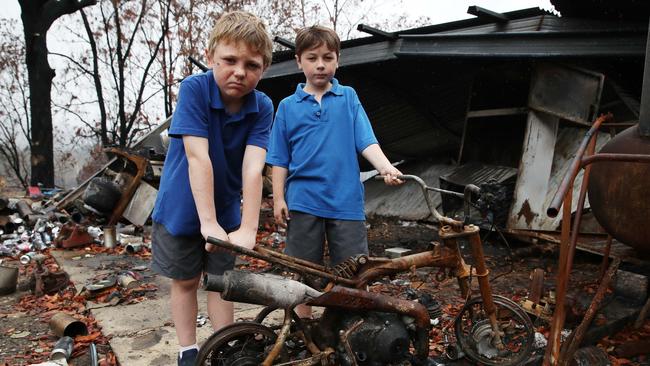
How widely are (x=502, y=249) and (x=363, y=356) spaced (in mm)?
5135

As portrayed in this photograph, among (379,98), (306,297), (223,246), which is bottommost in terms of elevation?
(306,297)

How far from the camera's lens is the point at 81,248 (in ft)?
22.4

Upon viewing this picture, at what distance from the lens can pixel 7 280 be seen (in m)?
4.93

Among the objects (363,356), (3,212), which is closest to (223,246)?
(363,356)

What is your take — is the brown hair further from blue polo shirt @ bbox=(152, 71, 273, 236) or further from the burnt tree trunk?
the burnt tree trunk

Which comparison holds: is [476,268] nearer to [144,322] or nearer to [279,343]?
[279,343]

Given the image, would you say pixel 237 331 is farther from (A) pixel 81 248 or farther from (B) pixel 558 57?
(A) pixel 81 248

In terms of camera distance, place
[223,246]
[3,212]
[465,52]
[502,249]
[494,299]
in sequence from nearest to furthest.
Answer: [223,246]
[494,299]
[465,52]
[502,249]
[3,212]

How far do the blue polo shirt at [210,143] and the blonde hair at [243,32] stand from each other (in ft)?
0.78

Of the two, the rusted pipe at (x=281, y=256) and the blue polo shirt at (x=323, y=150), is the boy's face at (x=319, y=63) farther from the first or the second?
the rusted pipe at (x=281, y=256)

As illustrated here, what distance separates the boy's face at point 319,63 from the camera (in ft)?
9.00

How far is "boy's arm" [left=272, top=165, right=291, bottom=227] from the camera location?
2.84 meters

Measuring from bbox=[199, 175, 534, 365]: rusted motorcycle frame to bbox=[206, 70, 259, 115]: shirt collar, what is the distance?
0.73m

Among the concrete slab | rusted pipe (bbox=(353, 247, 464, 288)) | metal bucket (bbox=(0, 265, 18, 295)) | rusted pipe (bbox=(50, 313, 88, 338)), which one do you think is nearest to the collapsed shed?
rusted pipe (bbox=(353, 247, 464, 288))
